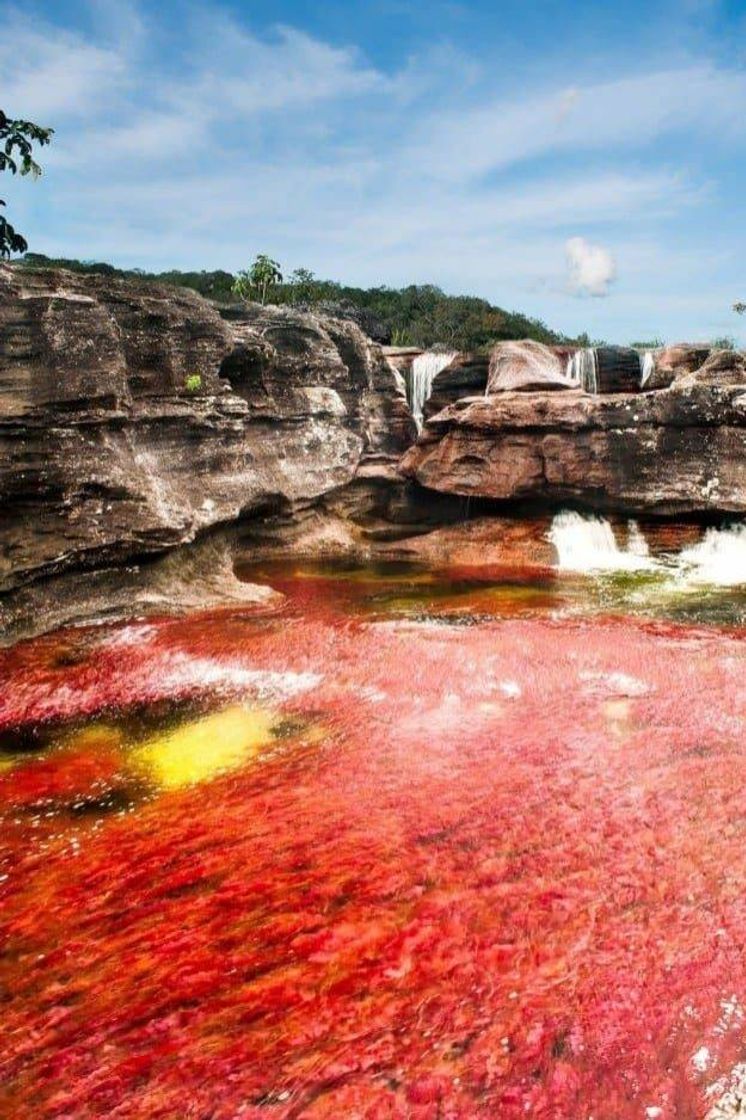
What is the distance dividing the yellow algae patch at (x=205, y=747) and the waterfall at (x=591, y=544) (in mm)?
13607

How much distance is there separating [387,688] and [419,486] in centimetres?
1640

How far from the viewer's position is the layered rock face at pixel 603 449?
20781mm

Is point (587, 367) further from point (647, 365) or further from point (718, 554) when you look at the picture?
point (718, 554)

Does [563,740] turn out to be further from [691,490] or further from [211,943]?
[691,490]

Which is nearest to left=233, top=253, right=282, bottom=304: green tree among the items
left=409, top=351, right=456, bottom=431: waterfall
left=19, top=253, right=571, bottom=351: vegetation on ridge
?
left=19, top=253, right=571, bottom=351: vegetation on ridge

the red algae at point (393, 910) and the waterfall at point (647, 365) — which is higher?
the waterfall at point (647, 365)

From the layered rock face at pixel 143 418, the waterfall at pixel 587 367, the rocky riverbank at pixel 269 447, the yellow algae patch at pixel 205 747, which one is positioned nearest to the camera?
the yellow algae patch at pixel 205 747

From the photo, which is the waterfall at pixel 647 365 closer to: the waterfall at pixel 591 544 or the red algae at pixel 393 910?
the waterfall at pixel 591 544

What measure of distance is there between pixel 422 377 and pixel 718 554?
1500 centimetres

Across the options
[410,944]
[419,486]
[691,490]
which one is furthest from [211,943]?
[419,486]

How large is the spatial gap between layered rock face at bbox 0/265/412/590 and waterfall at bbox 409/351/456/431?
8.04 meters

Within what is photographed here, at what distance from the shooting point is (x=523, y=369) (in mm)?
25719

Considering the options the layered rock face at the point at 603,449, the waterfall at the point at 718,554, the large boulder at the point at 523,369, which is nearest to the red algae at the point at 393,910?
the waterfall at the point at 718,554

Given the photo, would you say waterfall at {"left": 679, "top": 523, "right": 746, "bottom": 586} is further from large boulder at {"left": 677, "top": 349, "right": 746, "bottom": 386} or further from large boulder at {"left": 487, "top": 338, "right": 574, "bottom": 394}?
large boulder at {"left": 487, "top": 338, "right": 574, "bottom": 394}
